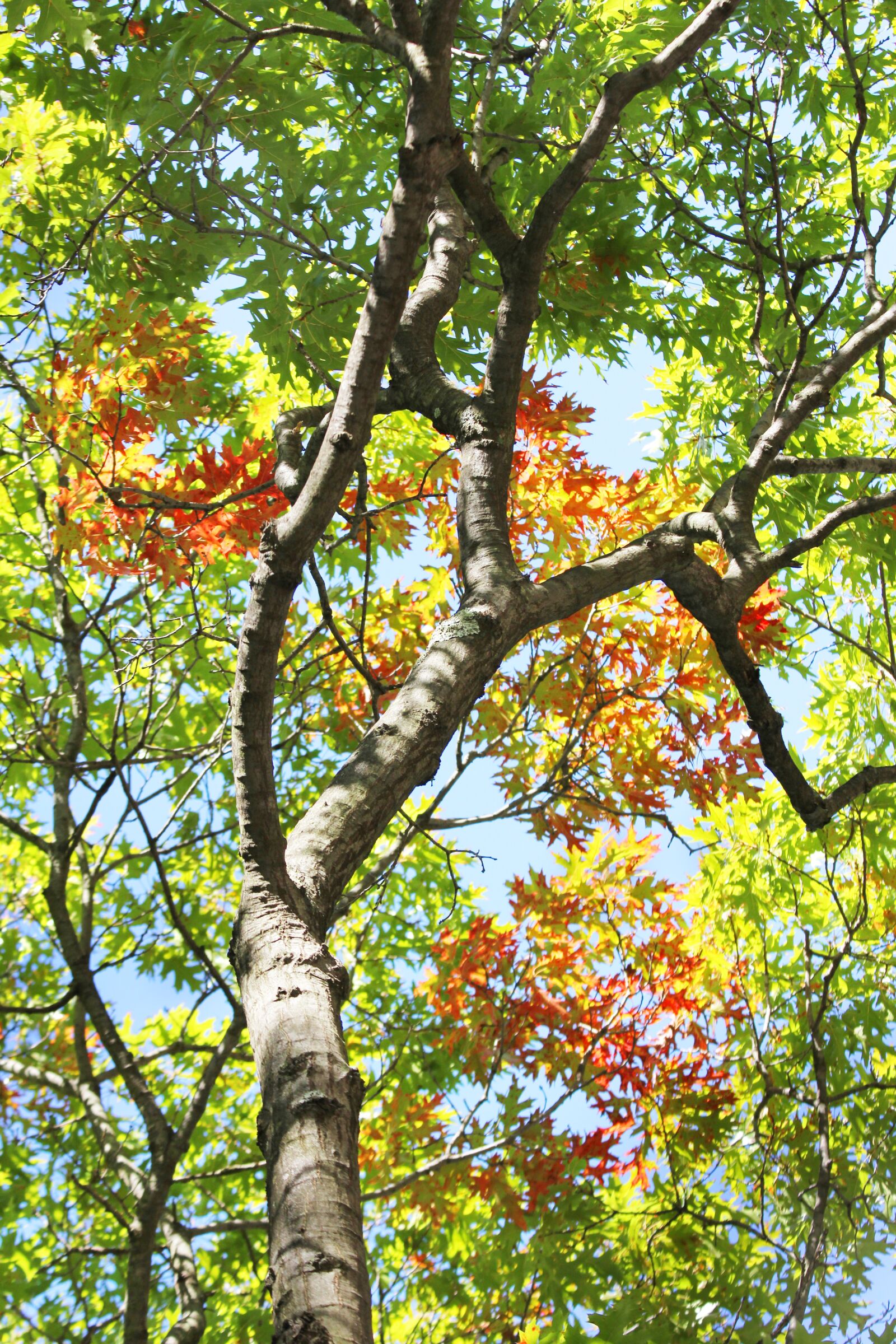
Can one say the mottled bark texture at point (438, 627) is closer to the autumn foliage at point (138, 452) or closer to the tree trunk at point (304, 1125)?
the tree trunk at point (304, 1125)

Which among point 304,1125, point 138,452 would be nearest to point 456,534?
point 138,452

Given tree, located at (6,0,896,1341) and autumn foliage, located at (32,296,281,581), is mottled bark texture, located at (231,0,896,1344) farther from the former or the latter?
autumn foliage, located at (32,296,281,581)

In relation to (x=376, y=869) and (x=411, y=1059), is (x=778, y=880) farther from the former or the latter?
(x=376, y=869)

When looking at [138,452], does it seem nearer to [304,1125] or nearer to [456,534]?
[456,534]

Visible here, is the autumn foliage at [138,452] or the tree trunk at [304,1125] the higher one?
the autumn foliage at [138,452]

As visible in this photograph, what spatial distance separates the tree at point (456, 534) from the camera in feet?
6.37

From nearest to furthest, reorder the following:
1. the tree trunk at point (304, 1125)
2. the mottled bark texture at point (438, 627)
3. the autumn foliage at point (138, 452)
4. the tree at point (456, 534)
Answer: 1. the tree trunk at point (304, 1125)
2. the mottled bark texture at point (438, 627)
3. the tree at point (456, 534)
4. the autumn foliage at point (138, 452)

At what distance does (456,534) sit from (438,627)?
2297mm

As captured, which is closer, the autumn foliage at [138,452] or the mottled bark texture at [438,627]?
the mottled bark texture at [438,627]

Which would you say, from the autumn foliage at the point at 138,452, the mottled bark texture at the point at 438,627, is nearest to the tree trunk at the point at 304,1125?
the mottled bark texture at the point at 438,627

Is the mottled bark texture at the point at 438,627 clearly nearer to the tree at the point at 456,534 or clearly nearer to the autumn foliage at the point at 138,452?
the tree at the point at 456,534

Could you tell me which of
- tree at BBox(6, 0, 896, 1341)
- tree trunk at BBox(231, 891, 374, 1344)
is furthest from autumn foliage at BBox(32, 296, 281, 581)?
tree trunk at BBox(231, 891, 374, 1344)

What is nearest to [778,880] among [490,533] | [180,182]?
[490,533]

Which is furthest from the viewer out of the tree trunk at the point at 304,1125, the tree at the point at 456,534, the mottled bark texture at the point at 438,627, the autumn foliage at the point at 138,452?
the autumn foliage at the point at 138,452
